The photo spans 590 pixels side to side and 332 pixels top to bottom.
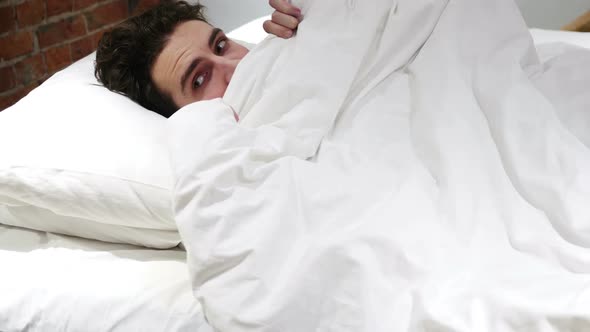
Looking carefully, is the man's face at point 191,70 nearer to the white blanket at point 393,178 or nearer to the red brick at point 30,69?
the white blanket at point 393,178

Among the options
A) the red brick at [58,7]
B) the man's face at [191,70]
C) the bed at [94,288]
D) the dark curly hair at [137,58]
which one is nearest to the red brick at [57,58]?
the red brick at [58,7]

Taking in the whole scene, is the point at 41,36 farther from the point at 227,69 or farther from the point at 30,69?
the point at 227,69

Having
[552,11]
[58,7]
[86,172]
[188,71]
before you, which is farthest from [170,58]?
[552,11]

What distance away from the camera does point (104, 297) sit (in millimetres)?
1104

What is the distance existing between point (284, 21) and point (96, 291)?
70cm

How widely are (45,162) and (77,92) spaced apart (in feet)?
0.70

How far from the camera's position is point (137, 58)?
1549mm

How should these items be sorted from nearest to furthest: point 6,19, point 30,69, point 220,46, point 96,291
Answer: point 96,291 → point 220,46 → point 6,19 → point 30,69

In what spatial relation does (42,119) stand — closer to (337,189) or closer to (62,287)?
(62,287)

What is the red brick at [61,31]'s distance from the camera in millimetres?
2191

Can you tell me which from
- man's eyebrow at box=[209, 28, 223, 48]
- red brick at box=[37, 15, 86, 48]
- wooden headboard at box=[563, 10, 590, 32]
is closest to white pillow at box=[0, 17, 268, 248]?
man's eyebrow at box=[209, 28, 223, 48]

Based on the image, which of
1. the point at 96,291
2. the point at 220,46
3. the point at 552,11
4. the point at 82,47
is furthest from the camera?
the point at 552,11

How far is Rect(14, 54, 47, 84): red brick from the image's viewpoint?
2.11 metres

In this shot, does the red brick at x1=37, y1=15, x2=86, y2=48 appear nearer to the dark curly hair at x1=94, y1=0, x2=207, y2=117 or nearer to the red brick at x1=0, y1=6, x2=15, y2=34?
the red brick at x1=0, y1=6, x2=15, y2=34
